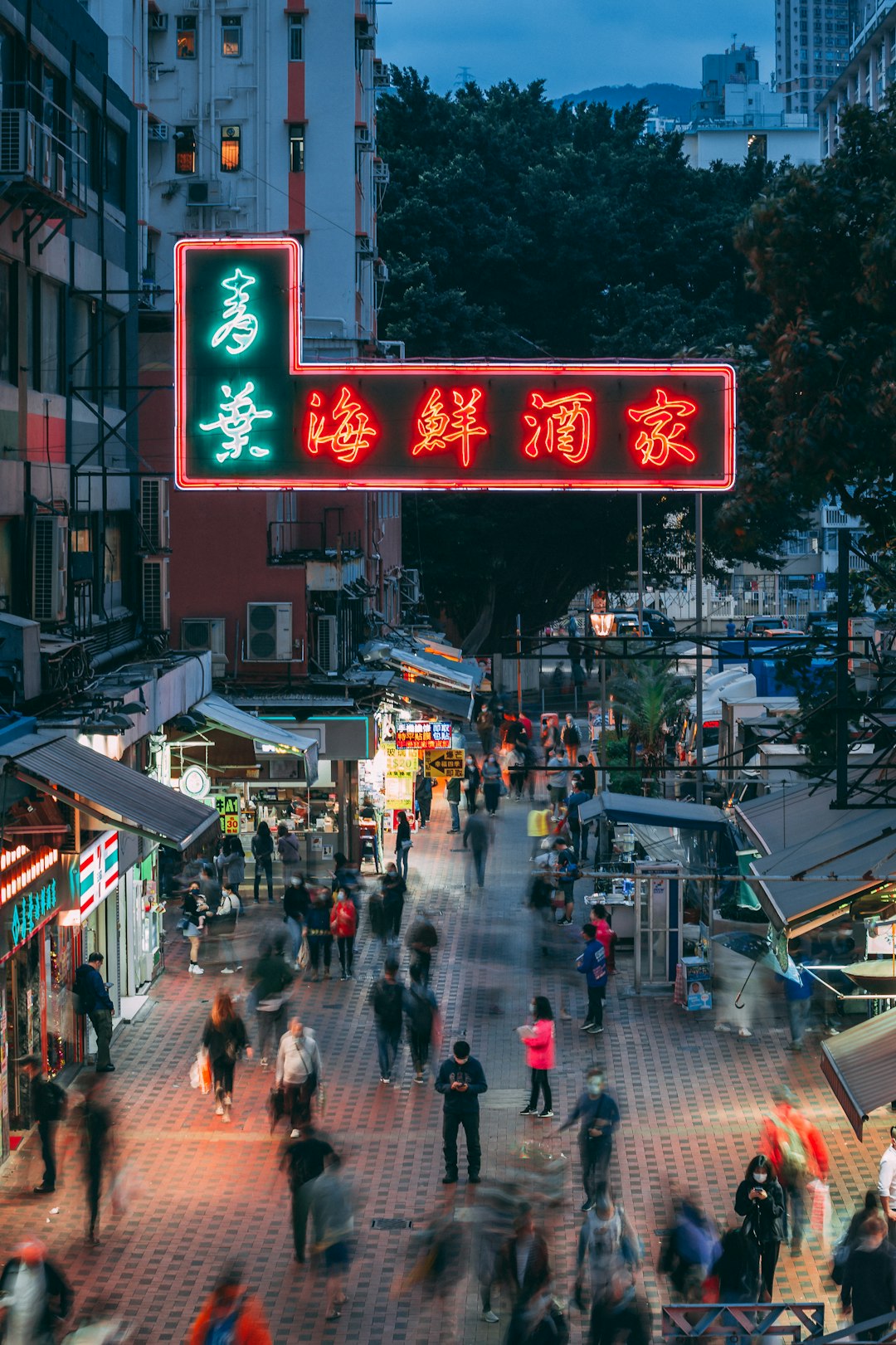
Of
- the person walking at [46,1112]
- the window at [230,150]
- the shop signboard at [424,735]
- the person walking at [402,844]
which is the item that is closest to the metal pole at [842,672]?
the person walking at [46,1112]

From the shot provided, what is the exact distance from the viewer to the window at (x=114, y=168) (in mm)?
21922

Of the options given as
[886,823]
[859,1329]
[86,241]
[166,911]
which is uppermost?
[86,241]

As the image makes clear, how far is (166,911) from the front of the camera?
1063 inches

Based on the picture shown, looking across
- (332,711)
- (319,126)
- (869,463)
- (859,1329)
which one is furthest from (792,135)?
(859,1329)

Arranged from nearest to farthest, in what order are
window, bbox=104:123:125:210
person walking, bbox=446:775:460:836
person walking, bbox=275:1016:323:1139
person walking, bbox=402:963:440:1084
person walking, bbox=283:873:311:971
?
1. person walking, bbox=275:1016:323:1139
2. person walking, bbox=402:963:440:1084
3. window, bbox=104:123:125:210
4. person walking, bbox=283:873:311:971
5. person walking, bbox=446:775:460:836

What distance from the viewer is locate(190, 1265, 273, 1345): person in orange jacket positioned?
9.63m

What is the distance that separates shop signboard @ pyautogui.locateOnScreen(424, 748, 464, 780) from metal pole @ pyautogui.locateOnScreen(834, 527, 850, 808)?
17603mm

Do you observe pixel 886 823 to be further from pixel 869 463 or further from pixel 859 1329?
pixel 859 1329

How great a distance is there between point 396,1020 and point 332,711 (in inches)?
458

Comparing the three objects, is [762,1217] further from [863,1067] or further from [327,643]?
[327,643]

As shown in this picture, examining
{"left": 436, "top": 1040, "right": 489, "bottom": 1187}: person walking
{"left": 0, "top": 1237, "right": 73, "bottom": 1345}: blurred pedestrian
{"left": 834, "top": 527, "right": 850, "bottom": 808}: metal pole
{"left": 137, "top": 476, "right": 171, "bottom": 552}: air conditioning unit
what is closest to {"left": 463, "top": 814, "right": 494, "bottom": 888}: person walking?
{"left": 137, "top": 476, "right": 171, "bottom": 552}: air conditioning unit

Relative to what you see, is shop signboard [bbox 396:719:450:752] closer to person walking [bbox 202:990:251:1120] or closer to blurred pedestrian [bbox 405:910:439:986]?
blurred pedestrian [bbox 405:910:439:986]

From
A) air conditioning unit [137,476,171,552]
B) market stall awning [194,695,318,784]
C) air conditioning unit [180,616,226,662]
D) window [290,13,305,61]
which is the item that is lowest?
market stall awning [194,695,318,784]

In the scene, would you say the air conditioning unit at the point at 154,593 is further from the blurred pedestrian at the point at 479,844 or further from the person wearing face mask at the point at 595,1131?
the person wearing face mask at the point at 595,1131
